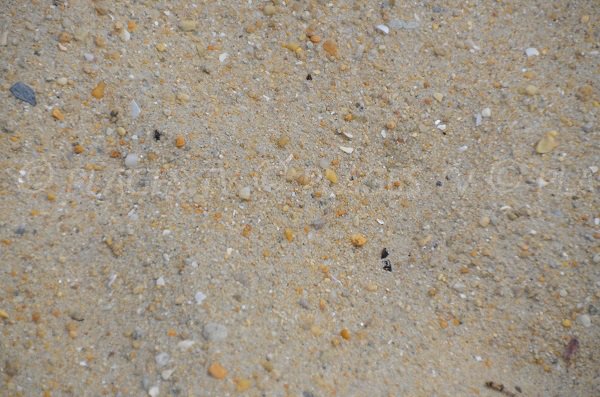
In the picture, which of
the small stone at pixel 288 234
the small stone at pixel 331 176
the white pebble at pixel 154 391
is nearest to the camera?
the white pebble at pixel 154 391

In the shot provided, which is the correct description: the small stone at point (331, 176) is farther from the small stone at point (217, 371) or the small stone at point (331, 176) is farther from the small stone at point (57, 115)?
the small stone at point (57, 115)

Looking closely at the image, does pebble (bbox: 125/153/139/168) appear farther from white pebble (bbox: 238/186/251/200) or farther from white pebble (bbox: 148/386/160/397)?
white pebble (bbox: 148/386/160/397)

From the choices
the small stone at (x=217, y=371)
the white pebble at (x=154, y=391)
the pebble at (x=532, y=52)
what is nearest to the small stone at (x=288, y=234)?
the small stone at (x=217, y=371)

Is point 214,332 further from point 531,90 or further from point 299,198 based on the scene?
point 531,90

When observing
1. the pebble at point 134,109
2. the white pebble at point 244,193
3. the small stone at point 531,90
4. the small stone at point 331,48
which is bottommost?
the white pebble at point 244,193

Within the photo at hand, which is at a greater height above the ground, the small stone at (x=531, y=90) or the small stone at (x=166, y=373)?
the small stone at (x=531, y=90)

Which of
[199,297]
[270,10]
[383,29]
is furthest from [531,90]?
[199,297]

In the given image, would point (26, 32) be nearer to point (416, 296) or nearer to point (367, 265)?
point (367, 265)
